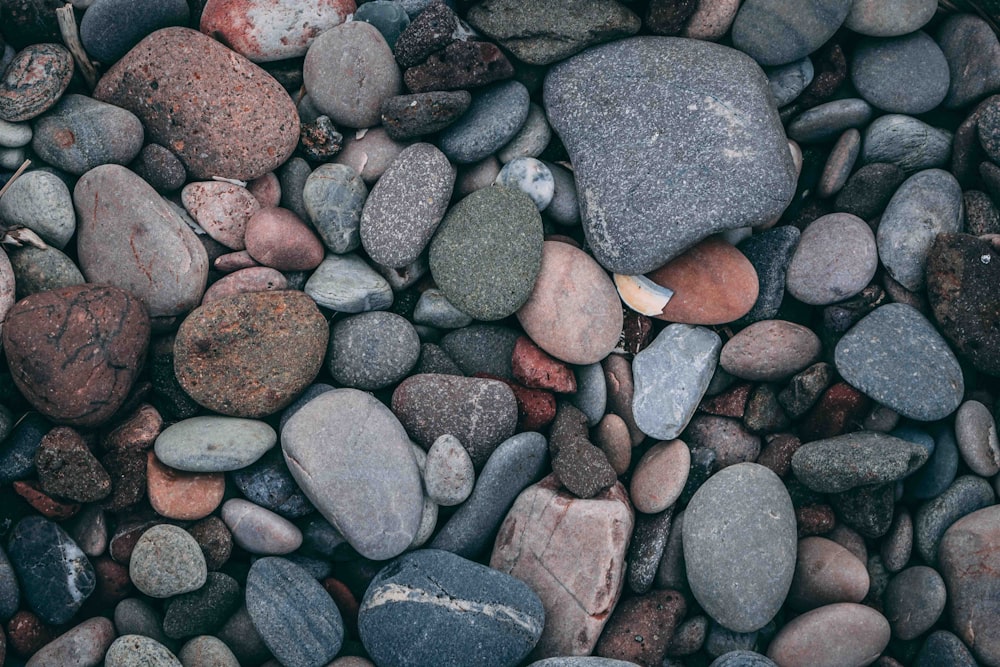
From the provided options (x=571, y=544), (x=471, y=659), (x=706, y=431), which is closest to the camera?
(x=471, y=659)

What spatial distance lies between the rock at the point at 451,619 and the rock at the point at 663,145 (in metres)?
1.52

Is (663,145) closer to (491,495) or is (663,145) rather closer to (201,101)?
(491,495)

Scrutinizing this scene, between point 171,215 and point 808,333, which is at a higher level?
point 171,215

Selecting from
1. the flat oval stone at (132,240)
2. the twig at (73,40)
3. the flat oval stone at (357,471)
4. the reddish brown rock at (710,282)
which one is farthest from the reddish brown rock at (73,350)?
the reddish brown rock at (710,282)

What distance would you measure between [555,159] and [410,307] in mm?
1023

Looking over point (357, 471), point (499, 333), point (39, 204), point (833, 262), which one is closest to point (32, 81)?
point (39, 204)

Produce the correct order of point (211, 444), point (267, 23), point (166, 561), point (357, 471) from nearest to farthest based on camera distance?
point (166, 561) → point (211, 444) → point (357, 471) → point (267, 23)

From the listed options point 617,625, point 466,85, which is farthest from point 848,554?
point 466,85

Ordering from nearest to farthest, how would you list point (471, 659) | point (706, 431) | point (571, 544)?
point (471, 659) → point (571, 544) → point (706, 431)

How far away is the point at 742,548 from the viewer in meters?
3.19

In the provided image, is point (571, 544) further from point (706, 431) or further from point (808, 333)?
point (808, 333)

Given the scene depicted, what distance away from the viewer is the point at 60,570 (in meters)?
3.06

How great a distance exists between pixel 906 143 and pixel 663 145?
1.21 m

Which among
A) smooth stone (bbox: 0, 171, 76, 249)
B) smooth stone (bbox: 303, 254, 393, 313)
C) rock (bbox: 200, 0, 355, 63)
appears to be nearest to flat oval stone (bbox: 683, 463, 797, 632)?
smooth stone (bbox: 303, 254, 393, 313)
